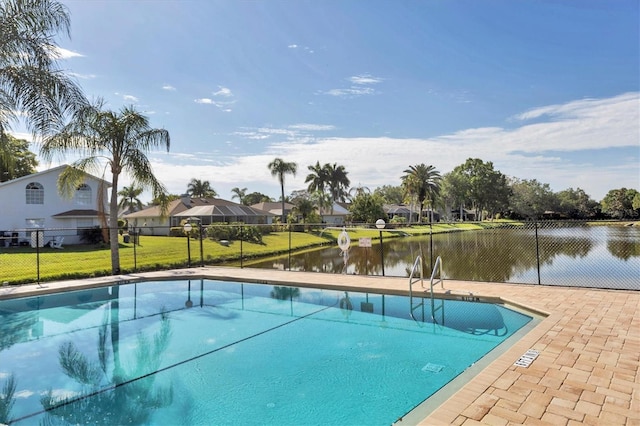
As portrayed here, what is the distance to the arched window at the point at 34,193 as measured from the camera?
22.2 m

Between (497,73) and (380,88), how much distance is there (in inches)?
183

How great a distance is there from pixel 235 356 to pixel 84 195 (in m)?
23.7

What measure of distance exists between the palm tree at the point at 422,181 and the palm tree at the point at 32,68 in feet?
144

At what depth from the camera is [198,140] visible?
18797mm

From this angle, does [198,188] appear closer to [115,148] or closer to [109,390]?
[115,148]

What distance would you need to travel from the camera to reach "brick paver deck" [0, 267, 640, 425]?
2.85 meters

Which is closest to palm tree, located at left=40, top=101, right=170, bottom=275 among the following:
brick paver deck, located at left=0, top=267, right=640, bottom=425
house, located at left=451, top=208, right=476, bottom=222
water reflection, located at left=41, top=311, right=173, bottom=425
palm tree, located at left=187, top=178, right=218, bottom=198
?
water reflection, located at left=41, top=311, right=173, bottom=425

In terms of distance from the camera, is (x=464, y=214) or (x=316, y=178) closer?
(x=316, y=178)

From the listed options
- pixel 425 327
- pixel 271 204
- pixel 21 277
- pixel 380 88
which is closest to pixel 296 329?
pixel 425 327

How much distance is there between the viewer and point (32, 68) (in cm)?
599

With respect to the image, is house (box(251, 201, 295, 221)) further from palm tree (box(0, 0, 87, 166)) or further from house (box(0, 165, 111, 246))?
palm tree (box(0, 0, 87, 166))

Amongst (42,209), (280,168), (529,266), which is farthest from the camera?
(280,168)

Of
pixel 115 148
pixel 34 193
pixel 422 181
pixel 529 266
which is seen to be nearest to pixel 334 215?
pixel 422 181

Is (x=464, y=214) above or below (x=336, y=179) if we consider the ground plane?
below
